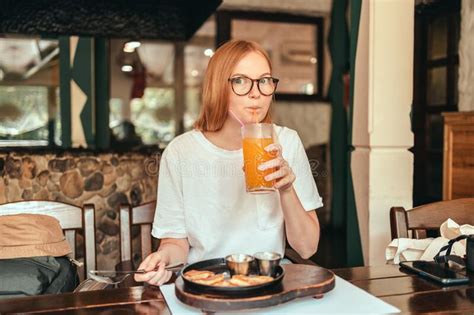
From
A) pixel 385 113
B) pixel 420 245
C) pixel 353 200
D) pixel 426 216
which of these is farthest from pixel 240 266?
pixel 353 200

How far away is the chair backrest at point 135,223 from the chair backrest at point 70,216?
108 mm

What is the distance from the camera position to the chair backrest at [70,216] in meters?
1.82

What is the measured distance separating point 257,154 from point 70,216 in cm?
85

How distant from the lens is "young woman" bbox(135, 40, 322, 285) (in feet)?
5.47

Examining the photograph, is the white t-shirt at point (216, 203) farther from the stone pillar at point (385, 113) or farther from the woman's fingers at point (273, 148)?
the stone pillar at point (385, 113)

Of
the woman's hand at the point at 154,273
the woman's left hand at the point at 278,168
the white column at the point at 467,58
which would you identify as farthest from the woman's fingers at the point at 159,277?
the white column at the point at 467,58

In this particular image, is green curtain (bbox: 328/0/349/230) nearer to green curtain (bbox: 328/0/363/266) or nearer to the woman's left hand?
green curtain (bbox: 328/0/363/266)

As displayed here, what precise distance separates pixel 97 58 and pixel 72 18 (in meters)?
1.42

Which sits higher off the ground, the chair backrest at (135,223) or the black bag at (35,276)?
the chair backrest at (135,223)

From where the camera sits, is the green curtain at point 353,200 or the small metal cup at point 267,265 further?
the green curtain at point 353,200

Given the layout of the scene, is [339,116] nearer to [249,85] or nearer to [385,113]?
[385,113]

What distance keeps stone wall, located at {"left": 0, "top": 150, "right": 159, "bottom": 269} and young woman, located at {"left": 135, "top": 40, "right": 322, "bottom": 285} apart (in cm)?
166

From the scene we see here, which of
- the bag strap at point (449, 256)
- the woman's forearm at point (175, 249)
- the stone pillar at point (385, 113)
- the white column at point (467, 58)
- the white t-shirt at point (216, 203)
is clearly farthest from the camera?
the white column at point (467, 58)

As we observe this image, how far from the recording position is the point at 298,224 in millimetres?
1600
